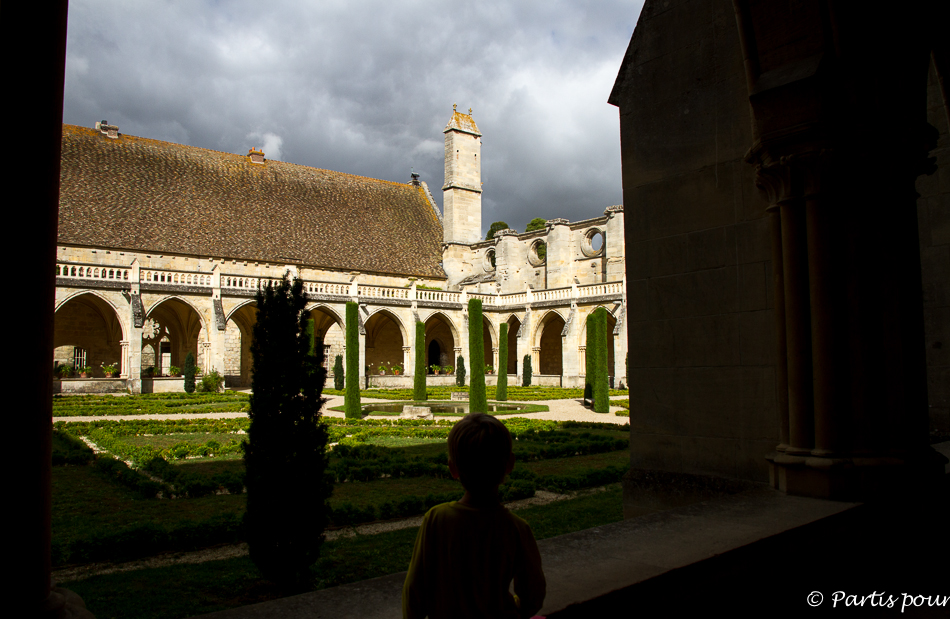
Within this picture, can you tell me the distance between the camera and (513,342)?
35.2 meters

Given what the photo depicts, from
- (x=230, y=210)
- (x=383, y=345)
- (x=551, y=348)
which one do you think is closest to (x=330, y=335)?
(x=383, y=345)

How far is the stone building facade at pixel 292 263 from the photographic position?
79.7 feet

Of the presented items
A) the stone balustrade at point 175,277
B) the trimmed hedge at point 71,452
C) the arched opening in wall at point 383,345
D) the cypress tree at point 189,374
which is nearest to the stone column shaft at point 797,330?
the trimmed hedge at point 71,452

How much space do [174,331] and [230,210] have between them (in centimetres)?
598

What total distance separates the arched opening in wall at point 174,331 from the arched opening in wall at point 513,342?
48.7 ft

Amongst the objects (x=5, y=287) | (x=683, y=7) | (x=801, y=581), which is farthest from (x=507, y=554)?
(x=683, y=7)

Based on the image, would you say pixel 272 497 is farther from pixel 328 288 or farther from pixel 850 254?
Result: pixel 328 288

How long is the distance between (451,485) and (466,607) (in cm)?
567

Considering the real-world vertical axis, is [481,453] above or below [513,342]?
below

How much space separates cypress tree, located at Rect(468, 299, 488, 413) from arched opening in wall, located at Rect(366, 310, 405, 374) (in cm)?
1402

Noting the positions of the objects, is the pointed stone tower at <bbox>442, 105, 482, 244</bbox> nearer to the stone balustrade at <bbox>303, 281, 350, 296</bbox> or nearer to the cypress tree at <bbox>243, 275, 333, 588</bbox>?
the stone balustrade at <bbox>303, 281, 350, 296</bbox>

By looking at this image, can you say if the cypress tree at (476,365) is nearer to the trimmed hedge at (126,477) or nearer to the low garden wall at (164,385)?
the trimmed hedge at (126,477)

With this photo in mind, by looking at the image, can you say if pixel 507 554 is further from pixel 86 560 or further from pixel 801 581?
pixel 86 560

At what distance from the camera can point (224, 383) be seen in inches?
979
